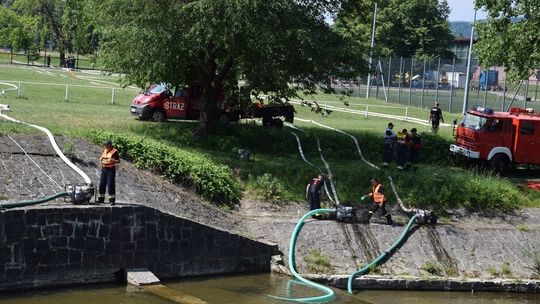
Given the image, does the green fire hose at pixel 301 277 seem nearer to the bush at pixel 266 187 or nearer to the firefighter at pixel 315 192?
the firefighter at pixel 315 192

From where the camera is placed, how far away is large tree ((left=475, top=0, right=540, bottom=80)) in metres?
30.4

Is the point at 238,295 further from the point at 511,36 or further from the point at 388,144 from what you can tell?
the point at 511,36

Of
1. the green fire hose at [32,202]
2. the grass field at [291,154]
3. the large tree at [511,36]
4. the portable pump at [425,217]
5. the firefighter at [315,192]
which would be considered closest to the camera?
the green fire hose at [32,202]

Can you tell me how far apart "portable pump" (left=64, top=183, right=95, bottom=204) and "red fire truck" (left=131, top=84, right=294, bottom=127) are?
12371 millimetres

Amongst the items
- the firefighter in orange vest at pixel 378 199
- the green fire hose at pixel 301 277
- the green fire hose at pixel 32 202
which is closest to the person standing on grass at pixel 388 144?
the firefighter in orange vest at pixel 378 199

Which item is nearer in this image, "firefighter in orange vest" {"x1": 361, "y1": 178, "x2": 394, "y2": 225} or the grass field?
"firefighter in orange vest" {"x1": 361, "y1": 178, "x2": 394, "y2": 225}

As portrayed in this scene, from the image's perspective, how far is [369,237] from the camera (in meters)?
24.2

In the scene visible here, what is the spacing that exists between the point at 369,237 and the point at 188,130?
8977 mm

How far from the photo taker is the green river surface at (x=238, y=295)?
18.3 metres

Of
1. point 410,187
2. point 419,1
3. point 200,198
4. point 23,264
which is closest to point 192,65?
point 200,198

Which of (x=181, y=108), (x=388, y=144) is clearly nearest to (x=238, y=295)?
(x=388, y=144)

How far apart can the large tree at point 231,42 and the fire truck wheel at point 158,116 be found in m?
3.66

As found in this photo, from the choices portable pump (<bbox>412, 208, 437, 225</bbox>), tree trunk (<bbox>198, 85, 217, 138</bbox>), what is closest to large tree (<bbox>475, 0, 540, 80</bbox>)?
portable pump (<bbox>412, 208, 437, 225</bbox>)

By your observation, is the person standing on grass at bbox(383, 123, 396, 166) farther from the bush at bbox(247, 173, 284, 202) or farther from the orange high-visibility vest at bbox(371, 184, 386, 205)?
the bush at bbox(247, 173, 284, 202)
